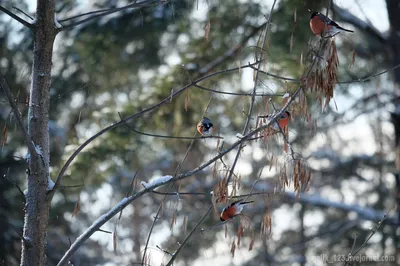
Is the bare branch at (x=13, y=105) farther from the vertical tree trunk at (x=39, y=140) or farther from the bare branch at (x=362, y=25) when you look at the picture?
the bare branch at (x=362, y=25)

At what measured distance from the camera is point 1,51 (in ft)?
23.2

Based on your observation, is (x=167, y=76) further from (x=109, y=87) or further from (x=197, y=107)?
(x=109, y=87)

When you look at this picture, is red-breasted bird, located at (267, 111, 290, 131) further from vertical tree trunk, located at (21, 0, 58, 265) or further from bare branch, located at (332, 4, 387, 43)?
bare branch, located at (332, 4, 387, 43)

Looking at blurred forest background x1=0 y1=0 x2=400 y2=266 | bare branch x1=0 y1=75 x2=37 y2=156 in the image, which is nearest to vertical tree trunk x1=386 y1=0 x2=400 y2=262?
blurred forest background x1=0 y1=0 x2=400 y2=266

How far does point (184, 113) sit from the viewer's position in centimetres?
680

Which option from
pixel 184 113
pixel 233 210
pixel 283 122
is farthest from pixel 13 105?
pixel 184 113

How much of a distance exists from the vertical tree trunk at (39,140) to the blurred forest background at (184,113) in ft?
1.88

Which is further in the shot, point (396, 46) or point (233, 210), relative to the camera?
point (396, 46)

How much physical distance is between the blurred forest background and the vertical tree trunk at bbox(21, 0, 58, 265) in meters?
0.57

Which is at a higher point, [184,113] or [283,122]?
[184,113]

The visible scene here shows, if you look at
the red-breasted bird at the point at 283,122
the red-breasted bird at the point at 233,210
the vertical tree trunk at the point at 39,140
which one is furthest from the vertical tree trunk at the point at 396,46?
the vertical tree trunk at the point at 39,140

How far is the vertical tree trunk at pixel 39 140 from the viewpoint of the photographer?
2.79 meters

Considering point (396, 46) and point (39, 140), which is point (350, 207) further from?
point (39, 140)

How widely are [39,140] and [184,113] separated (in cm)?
400
